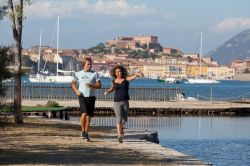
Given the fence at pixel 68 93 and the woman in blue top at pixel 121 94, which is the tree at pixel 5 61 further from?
the fence at pixel 68 93

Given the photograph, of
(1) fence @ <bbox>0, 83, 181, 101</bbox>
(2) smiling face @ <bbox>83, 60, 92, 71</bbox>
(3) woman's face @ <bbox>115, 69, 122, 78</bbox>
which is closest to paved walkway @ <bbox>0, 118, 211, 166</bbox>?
(3) woman's face @ <bbox>115, 69, 122, 78</bbox>

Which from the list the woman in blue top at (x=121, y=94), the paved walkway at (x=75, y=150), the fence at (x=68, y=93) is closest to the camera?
the paved walkway at (x=75, y=150)

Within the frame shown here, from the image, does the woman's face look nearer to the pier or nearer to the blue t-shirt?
the blue t-shirt

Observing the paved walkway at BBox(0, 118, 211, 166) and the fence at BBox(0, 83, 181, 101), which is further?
the fence at BBox(0, 83, 181, 101)

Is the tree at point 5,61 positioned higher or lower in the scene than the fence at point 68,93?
higher

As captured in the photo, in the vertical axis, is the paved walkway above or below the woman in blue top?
below

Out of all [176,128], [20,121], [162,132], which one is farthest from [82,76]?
[176,128]

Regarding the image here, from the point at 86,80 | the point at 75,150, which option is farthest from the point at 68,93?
the point at 75,150

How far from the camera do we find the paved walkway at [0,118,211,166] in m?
15.0

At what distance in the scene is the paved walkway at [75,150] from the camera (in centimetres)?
1504

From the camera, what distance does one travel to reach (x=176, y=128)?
36188 millimetres

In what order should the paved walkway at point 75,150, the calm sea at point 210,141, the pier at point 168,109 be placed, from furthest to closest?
the pier at point 168,109 < the calm sea at point 210,141 < the paved walkway at point 75,150

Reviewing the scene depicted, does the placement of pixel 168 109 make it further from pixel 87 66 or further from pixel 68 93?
pixel 87 66

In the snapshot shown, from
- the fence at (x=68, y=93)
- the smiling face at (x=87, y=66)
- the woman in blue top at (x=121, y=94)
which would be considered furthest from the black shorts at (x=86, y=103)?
the fence at (x=68, y=93)
